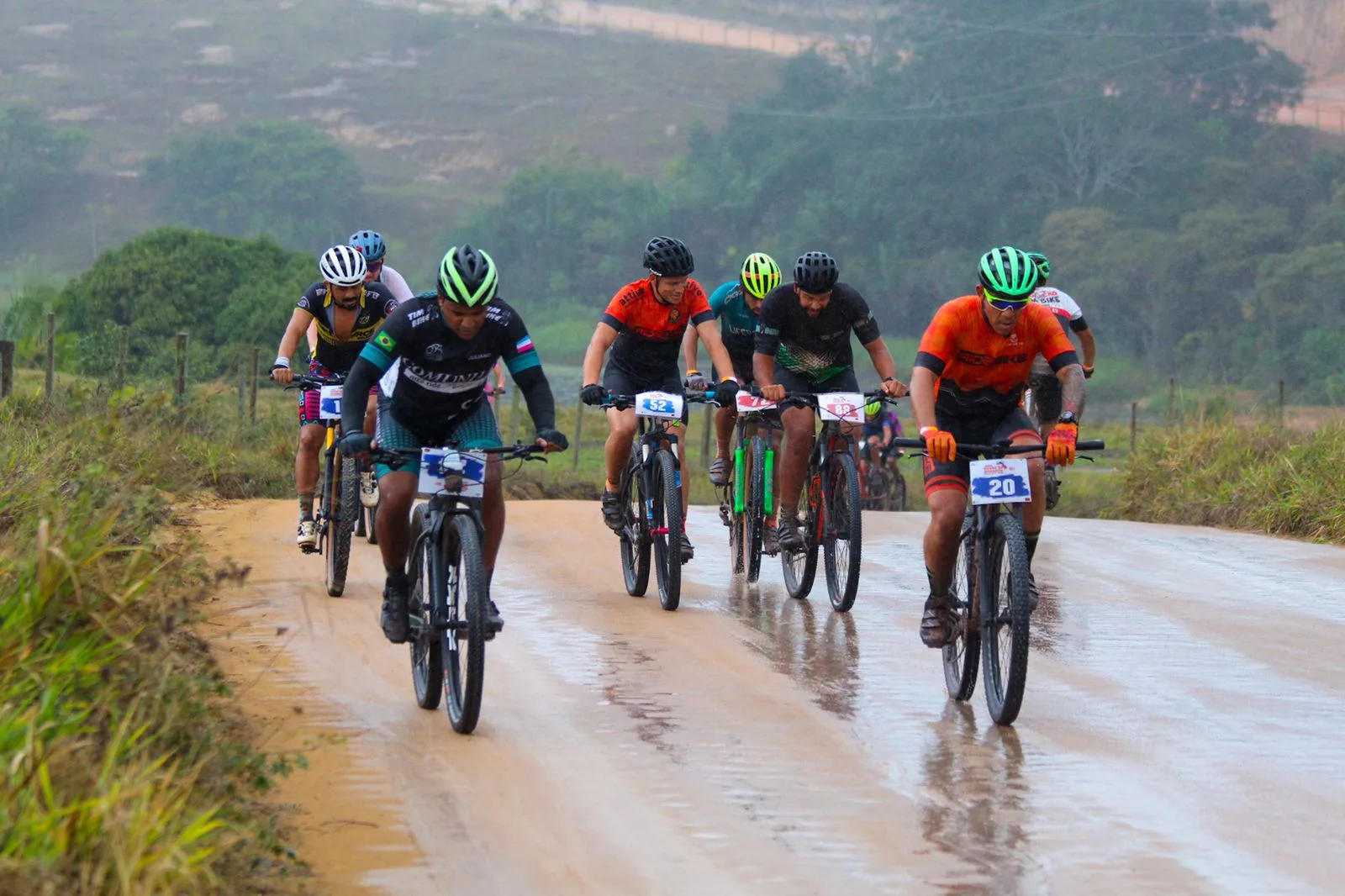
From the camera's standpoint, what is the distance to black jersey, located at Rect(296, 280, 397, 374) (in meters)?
12.2

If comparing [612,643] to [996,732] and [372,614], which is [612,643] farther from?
[996,732]

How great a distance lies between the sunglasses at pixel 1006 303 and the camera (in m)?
8.55

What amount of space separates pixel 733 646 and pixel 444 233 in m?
108

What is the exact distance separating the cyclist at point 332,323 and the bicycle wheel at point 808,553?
279cm

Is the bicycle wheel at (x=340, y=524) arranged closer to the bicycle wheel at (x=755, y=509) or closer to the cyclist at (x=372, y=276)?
the cyclist at (x=372, y=276)

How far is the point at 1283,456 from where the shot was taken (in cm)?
1823

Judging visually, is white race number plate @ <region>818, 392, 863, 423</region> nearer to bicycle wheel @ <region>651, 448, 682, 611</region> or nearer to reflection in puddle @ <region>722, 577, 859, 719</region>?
bicycle wheel @ <region>651, 448, 682, 611</region>

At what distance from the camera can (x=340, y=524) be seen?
37.2ft

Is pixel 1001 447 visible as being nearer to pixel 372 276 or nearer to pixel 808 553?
pixel 808 553

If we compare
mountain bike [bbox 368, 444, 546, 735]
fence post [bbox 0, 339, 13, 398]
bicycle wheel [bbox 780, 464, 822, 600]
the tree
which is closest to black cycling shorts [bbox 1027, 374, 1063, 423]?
bicycle wheel [bbox 780, 464, 822, 600]

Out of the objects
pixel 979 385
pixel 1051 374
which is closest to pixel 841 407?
pixel 979 385

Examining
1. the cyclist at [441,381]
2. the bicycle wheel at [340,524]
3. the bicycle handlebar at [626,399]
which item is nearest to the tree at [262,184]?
the bicycle wheel at [340,524]

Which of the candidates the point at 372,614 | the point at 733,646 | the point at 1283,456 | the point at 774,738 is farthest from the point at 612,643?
the point at 1283,456

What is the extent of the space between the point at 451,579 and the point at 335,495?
3765mm
